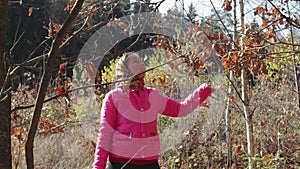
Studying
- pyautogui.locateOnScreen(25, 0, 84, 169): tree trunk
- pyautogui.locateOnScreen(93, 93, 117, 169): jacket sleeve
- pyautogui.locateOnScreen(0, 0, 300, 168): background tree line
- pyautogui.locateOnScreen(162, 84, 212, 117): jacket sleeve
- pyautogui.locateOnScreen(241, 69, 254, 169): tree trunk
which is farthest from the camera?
pyautogui.locateOnScreen(241, 69, 254, 169): tree trunk

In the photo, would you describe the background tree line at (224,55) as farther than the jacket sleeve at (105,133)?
No

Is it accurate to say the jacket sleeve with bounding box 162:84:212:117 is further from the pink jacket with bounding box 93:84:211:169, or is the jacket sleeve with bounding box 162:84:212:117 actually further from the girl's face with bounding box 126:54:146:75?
the girl's face with bounding box 126:54:146:75

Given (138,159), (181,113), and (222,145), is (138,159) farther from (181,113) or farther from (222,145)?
(222,145)

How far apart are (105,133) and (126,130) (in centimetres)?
12

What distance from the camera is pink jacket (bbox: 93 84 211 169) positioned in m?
2.31

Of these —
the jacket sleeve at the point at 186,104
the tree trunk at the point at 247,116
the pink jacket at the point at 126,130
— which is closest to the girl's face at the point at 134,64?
the pink jacket at the point at 126,130

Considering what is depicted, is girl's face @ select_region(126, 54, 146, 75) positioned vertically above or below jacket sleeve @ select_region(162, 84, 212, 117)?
above

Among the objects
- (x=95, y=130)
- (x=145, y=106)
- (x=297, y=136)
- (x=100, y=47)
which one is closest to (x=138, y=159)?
(x=145, y=106)

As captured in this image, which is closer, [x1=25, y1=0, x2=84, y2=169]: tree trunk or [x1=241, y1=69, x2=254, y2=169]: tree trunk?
[x1=25, y1=0, x2=84, y2=169]: tree trunk

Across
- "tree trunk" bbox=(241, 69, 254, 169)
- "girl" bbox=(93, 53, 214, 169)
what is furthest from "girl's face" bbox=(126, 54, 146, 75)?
"tree trunk" bbox=(241, 69, 254, 169)

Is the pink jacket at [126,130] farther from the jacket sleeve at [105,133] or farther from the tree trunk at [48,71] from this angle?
the tree trunk at [48,71]

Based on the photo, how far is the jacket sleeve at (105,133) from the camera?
7.51ft

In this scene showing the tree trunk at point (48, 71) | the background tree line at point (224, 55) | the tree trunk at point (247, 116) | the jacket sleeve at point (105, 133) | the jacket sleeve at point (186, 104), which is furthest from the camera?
the tree trunk at point (247, 116)

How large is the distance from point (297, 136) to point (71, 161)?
2.50m
